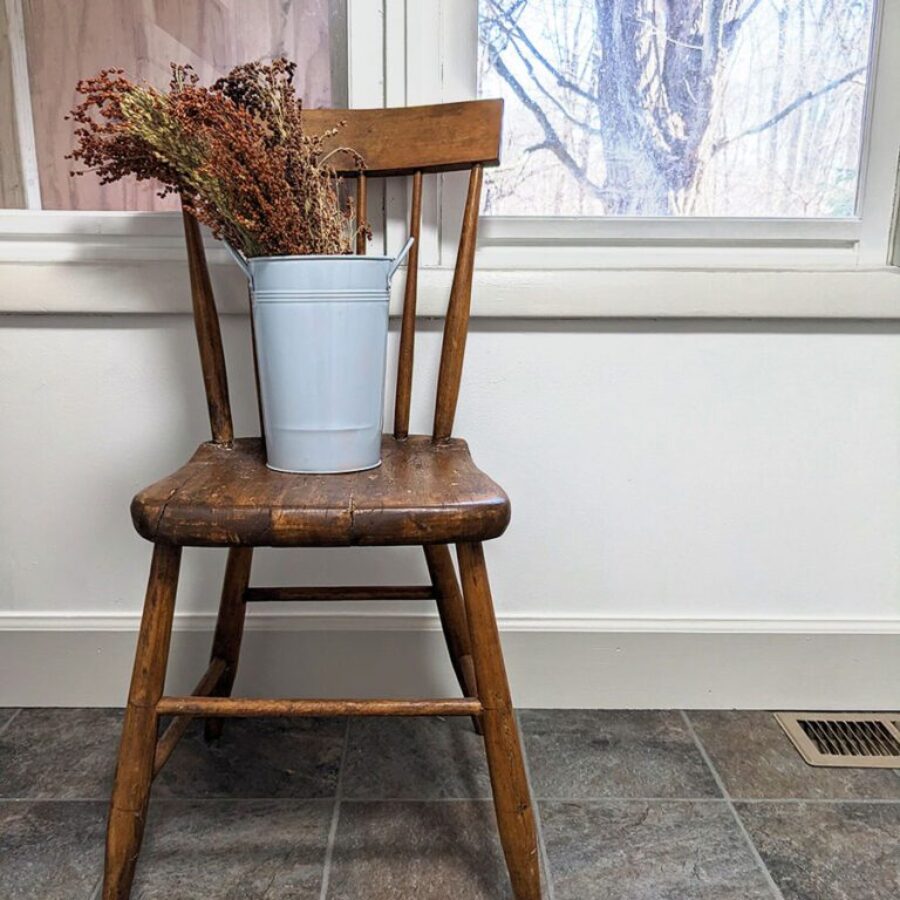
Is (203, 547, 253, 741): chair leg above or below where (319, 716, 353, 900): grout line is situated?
above

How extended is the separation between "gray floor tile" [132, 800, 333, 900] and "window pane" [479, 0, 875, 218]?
884 millimetres

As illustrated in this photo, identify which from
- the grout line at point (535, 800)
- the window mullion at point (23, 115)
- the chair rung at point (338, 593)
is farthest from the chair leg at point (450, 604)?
the window mullion at point (23, 115)

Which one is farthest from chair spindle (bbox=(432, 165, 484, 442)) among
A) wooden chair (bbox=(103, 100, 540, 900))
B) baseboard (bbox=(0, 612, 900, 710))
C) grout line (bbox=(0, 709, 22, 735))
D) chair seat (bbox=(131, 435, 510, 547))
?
grout line (bbox=(0, 709, 22, 735))

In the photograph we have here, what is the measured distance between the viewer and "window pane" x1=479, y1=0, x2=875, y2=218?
1044mm

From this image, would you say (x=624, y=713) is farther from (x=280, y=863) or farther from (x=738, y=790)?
(x=280, y=863)

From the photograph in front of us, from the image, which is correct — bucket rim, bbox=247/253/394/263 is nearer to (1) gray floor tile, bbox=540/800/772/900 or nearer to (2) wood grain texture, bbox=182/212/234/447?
(2) wood grain texture, bbox=182/212/234/447

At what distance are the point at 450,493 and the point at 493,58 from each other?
2.31 feet

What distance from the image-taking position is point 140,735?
689mm

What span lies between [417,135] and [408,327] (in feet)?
0.80

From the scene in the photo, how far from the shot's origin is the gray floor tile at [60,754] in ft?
3.06

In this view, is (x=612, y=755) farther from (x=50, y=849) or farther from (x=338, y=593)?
(x=50, y=849)

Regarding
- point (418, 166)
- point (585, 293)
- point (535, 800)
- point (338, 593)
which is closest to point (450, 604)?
point (338, 593)

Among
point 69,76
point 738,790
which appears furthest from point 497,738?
point 69,76

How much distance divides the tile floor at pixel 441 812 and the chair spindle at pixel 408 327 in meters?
0.46
